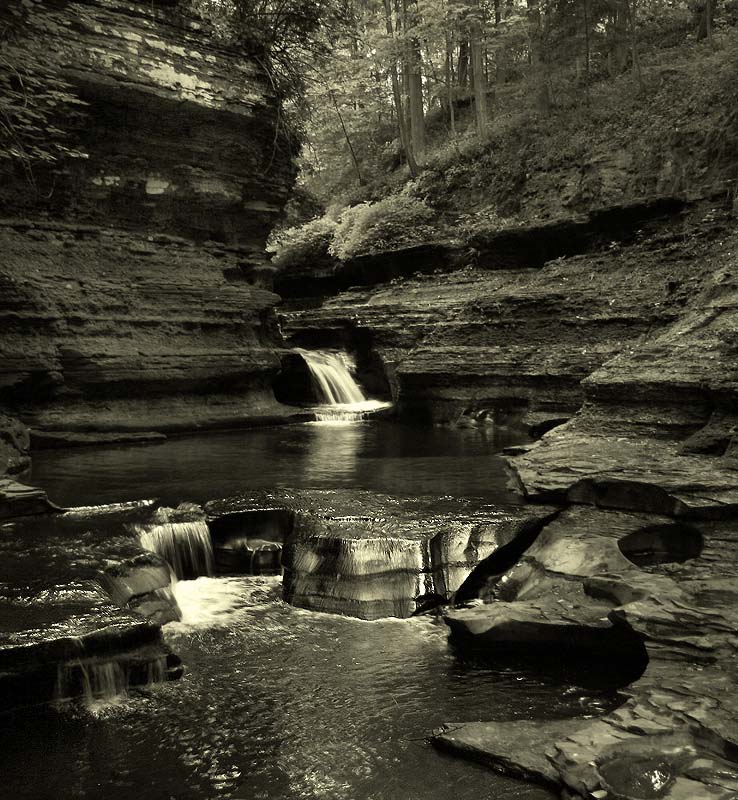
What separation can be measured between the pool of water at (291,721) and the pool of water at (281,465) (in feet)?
9.01

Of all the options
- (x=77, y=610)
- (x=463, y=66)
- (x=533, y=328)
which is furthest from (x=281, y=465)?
(x=463, y=66)

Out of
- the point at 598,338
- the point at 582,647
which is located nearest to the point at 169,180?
the point at 598,338

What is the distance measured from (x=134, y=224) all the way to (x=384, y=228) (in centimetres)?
810

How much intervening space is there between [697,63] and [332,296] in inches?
454

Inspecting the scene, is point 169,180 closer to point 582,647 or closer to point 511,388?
point 511,388

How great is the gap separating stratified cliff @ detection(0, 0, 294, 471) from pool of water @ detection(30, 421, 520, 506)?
4.30ft

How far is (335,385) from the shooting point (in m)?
17.2

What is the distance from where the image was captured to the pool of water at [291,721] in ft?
12.3

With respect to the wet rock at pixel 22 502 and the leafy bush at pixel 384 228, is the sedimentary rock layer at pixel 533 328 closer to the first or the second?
the leafy bush at pixel 384 228

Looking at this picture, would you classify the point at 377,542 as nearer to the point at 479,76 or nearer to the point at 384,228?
the point at 384,228

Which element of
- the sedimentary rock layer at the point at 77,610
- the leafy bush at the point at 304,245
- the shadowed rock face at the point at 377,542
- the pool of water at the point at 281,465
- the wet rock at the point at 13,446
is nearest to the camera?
the sedimentary rock layer at the point at 77,610

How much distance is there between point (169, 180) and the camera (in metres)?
14.8

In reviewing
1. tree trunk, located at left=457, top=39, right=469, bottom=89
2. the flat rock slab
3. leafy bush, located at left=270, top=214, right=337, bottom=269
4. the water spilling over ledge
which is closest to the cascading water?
the water spilling over ledge

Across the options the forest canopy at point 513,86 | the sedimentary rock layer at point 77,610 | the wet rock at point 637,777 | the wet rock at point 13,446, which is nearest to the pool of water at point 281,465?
the wet rock at point 13,446
